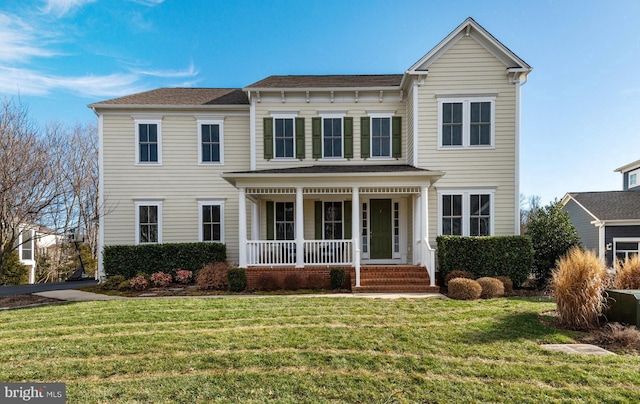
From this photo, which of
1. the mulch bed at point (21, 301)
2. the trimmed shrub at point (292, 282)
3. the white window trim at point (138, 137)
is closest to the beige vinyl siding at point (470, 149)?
the trimmed shrub at point (292, 282)

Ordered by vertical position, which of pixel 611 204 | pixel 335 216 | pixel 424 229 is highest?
pixel 611 204

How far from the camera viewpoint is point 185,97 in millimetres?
13297

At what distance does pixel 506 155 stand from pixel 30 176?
54.1 feet

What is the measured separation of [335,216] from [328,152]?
2622 mm

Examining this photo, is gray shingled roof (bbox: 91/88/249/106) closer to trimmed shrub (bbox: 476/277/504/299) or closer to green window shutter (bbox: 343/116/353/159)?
green window shutter (bbox: 343/116/353/159)

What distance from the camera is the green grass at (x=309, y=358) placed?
3.52 meters

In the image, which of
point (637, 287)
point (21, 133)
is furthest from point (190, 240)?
point (637, 287)

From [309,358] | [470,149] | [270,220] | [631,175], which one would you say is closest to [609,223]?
[470,149]

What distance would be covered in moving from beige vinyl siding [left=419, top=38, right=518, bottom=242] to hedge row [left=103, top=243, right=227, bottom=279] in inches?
353

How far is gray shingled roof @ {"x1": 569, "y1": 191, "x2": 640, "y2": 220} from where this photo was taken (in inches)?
632

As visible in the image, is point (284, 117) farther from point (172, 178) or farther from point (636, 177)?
point (636, 177)

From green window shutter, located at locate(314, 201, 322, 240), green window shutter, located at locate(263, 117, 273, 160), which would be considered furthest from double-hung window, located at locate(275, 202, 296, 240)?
green window shutter, located at locate(263, 117, 273, 160)

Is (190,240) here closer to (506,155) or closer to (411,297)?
(411,297)

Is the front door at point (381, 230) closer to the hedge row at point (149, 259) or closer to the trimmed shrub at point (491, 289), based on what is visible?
the trimmed shrub at point (491, 289)
